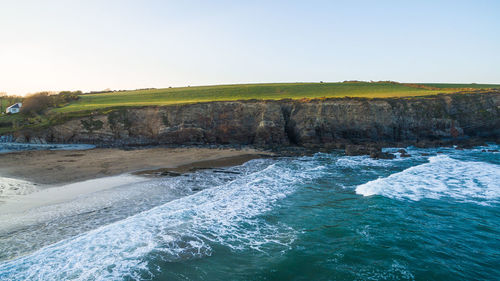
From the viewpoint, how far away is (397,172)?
18922 mm

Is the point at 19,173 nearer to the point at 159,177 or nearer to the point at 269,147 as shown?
the point at 159,177

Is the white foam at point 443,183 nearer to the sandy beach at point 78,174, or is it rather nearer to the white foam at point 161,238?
the white foam at point 161,238

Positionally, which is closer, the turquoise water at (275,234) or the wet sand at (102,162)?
the turquoise water at (275,234)

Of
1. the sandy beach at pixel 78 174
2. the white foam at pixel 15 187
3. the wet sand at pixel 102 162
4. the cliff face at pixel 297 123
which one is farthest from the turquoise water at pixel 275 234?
the cliff face at pixel 297 123

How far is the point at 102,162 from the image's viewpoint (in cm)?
2189

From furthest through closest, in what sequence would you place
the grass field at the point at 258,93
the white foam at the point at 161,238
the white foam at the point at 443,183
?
1. the grass field at the point at 258,93
2. the white foam at the point at 443,183
3. the white foam at the point at 161,238

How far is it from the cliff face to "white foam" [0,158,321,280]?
21323 millimetres

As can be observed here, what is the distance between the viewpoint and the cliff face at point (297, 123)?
110 feet

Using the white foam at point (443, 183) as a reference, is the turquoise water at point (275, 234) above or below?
above

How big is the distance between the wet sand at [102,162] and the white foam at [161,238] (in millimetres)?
8468

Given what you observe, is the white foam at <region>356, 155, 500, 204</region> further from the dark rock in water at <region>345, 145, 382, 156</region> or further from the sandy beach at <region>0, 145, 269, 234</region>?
the sandy beach at <region>0, 145, 269, 234</region>

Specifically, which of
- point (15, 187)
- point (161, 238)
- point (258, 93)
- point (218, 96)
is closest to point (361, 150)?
point (161, 238)

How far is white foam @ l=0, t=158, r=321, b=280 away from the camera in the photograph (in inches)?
284

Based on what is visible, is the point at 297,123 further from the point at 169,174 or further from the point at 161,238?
the point at 161,238
